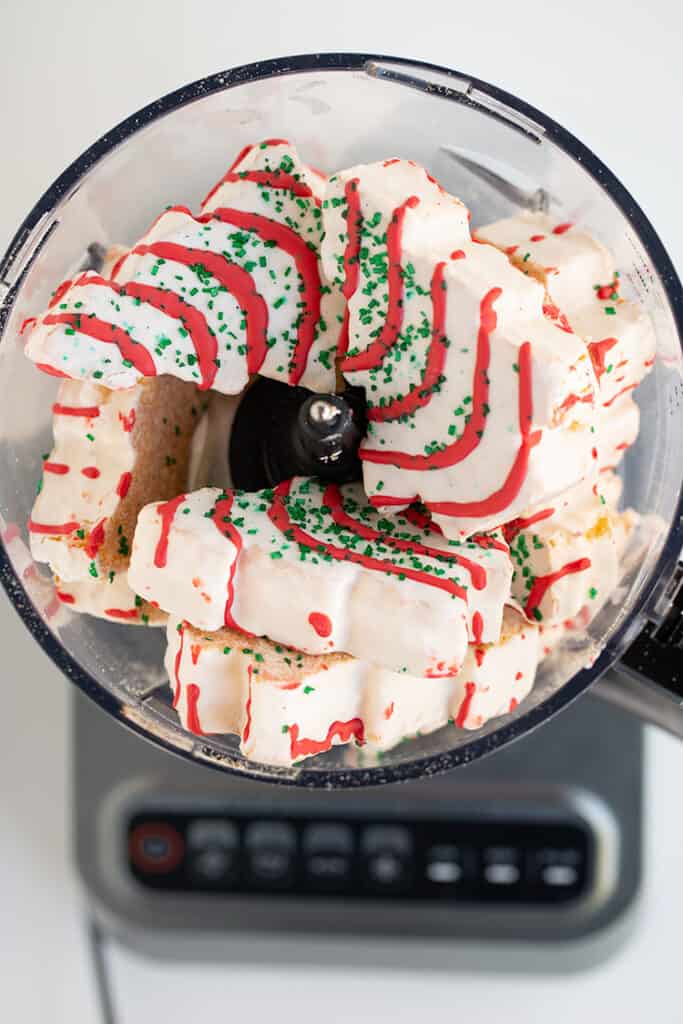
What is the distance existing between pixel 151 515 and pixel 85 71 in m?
0.41

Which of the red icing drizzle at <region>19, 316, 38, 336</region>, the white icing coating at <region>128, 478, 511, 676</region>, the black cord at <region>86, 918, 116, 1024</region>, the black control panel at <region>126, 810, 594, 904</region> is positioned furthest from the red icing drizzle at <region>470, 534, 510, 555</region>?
the black cord at <region>86, 918, 116, 1024</region>

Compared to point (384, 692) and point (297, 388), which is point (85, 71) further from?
point (384, 692)

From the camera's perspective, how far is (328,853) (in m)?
0.79

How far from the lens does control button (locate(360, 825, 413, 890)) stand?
788 millimetres

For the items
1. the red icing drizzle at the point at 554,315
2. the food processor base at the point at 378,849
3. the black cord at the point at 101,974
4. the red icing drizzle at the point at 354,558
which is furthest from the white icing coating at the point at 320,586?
the black cord at the point at 101,974

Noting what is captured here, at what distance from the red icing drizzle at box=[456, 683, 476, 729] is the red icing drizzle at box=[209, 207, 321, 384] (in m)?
0.18

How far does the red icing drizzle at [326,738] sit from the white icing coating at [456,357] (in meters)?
0.12

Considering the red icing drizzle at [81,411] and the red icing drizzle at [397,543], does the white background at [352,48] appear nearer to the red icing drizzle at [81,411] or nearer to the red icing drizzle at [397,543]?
the red icing drizzle at [81,411]

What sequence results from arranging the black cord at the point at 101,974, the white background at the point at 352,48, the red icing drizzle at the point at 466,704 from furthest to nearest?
the black cord at the point at 101,974, the white background at the point at 352,48, the red icing drizzle at the point at 466,704

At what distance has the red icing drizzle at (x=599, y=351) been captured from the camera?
52 centimetres

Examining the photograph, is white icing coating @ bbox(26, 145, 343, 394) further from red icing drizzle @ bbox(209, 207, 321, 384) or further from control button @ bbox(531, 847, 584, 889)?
control button @ bbox(531, 847, 584, 889)

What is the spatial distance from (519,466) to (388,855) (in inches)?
17.5

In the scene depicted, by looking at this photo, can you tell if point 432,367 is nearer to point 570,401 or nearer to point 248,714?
point 570,401

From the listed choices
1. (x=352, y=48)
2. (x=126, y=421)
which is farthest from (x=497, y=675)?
(x=352, y=48)
